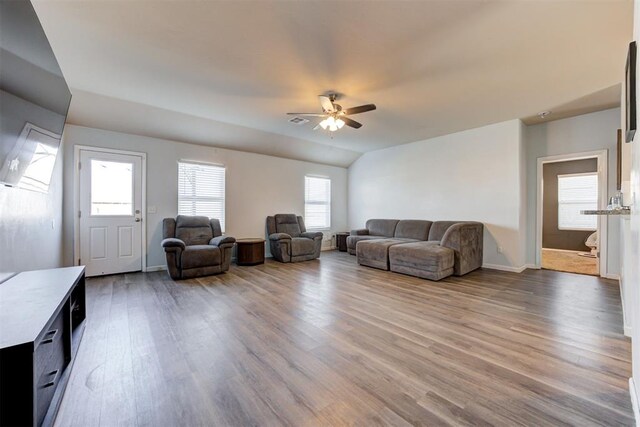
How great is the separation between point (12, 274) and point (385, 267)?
465 centimetres

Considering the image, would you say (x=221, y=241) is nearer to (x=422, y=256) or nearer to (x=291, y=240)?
(x=291, y=240)

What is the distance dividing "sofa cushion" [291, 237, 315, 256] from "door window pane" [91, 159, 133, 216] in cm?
311

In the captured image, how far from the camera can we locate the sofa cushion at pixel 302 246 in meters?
5.72

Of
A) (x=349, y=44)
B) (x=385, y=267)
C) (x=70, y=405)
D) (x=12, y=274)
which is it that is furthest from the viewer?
(x=385, y=267)

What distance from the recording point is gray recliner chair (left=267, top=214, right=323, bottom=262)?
18.6 feet

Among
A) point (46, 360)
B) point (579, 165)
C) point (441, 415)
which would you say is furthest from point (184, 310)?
point (579, 165)

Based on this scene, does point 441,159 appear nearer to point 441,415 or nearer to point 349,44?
point 349,44

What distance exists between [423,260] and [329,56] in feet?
10.7

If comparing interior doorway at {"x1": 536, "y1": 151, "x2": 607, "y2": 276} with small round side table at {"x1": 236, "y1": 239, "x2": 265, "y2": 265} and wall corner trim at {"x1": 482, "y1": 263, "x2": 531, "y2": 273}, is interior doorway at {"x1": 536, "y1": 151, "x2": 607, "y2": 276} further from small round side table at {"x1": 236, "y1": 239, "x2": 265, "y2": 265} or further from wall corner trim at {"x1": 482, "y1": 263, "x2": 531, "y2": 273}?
small round side table at {"x1": 236, "y1": 239, "x2": 265, "y2": 265}

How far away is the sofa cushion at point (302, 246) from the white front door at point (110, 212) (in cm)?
289

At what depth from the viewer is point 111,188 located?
454 cm

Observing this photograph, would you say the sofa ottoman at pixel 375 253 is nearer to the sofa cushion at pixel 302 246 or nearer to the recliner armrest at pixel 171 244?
the sofa cushion at pixel 302 246

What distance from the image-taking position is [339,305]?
3.11 m

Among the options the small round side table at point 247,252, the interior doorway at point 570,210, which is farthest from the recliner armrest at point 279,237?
the interior doorway at point 570,210
